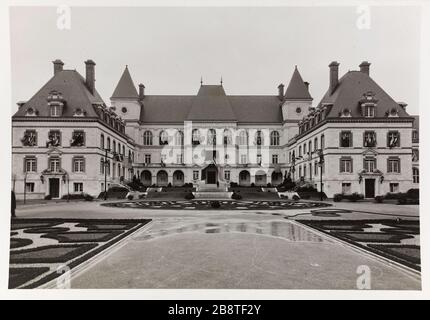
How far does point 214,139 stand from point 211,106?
5.96 metres

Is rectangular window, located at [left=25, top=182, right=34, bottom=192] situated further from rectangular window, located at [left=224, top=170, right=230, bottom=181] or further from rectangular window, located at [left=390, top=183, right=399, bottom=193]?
rectangular window, located at [left=390, top=183, right=399, bottom=193]

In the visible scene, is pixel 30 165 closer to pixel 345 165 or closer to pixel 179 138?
pixel 179 138

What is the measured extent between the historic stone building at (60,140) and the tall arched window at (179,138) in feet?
66.5

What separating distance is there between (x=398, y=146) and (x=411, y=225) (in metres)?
26.9

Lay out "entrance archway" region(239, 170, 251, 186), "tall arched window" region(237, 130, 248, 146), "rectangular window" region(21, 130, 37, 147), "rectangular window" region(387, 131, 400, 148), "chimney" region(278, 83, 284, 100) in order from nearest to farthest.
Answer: "rectangular window" region(21, 130, 37, 147)
"rectangular window" region(387, 131, 400, 148)
"entrance archway" region(239, 170, 251, 186)
"tall arched window" region(237, 130, 248, 146)
"chimney" region(278, 83, 284, 100)

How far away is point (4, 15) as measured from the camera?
9.38 m

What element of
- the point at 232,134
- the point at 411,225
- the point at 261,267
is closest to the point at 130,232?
the point at 261,267

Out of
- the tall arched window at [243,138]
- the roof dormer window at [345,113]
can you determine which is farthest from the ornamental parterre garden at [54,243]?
the tall arched window at [243,138]

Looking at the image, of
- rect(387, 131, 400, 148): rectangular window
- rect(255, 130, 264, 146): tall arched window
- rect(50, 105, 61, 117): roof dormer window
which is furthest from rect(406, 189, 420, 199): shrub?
rect(50, 105, 61, 117): roof dormer window

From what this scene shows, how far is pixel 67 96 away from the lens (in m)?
41.1

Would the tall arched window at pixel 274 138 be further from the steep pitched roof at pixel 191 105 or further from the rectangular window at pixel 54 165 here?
the rectangular window at pixel 54 165

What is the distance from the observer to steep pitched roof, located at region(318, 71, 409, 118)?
4112 centimetres

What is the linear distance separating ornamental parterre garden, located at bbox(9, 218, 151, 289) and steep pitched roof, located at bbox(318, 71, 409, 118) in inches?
1248

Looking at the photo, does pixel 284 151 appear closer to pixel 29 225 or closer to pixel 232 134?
pixel 232 134
